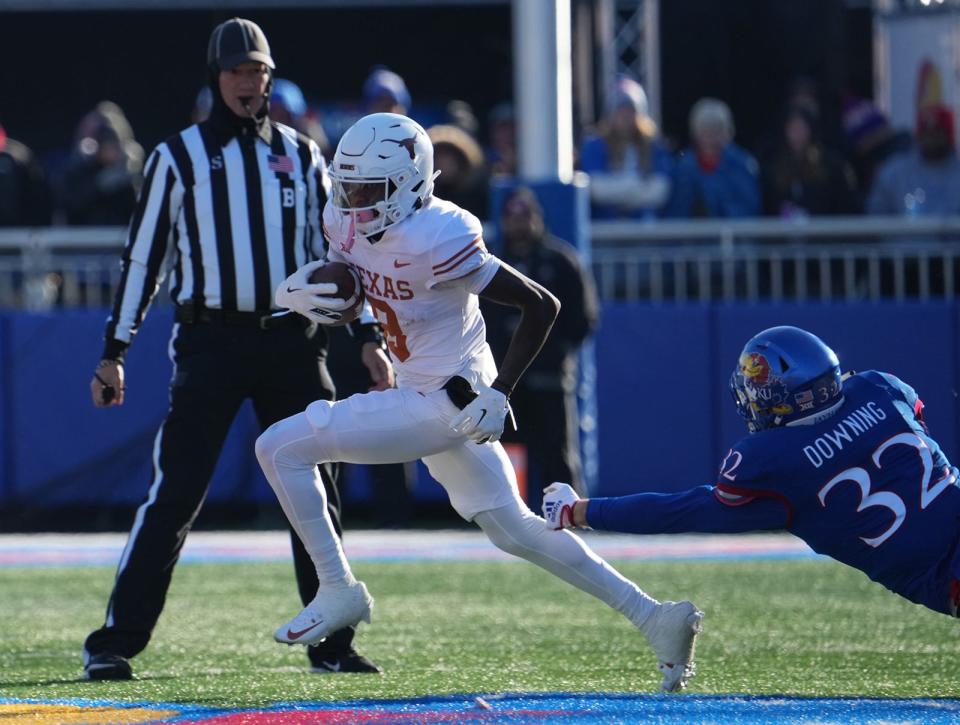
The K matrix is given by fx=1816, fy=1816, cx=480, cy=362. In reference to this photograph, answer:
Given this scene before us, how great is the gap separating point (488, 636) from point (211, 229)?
1935mm

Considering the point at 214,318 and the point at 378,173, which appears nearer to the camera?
the point at 378,173

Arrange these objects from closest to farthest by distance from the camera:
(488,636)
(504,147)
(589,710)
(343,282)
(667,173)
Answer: (589,710), (343,282), (488,636), (667,173), (504,147)

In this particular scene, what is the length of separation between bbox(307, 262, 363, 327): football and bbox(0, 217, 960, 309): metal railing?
5.77 m

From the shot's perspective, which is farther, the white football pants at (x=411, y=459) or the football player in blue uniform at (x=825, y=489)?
the white football pants at (x=411, y=459)

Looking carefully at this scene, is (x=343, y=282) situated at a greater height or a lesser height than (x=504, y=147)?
lesser

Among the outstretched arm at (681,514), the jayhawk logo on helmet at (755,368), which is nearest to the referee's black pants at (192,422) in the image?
the outstretched arm at (681,514)

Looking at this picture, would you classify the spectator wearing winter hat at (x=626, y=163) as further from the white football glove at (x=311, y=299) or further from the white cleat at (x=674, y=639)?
the white cleat at (x=674, y=639)

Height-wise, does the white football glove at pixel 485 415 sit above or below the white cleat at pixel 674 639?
above

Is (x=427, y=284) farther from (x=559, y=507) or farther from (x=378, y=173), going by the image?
(x=559, y=507)

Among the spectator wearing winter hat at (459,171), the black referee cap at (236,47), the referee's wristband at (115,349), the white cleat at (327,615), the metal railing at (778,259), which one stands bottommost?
the white cleat at (327,615)

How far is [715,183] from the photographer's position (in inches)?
443

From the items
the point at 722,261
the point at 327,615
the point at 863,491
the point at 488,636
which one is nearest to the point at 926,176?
the point at 722,261

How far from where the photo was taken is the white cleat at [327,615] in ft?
16.7

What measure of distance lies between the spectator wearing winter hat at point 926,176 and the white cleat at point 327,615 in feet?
21.9
